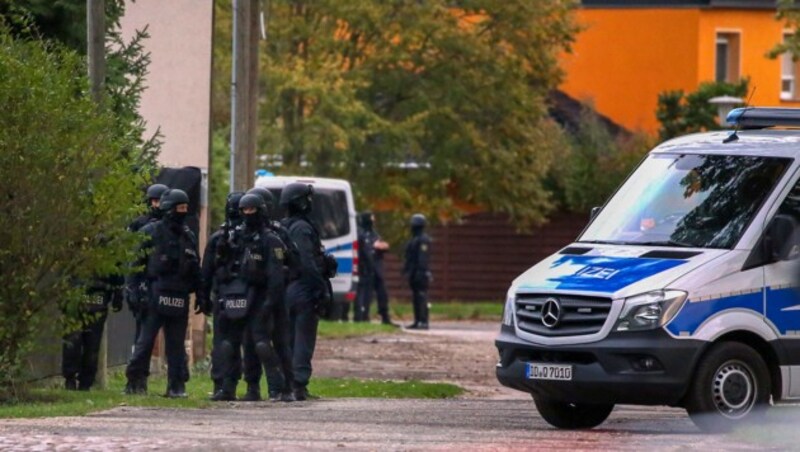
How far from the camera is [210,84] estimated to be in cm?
2416

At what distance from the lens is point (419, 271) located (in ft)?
119

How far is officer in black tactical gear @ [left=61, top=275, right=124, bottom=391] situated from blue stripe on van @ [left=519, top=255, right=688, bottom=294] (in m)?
4.63

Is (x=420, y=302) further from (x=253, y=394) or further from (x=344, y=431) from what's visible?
(x=344, y=431)

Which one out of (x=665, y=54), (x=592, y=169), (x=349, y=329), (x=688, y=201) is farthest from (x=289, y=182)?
(x=665, y=54)

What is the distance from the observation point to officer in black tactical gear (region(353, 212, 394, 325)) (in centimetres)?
3609

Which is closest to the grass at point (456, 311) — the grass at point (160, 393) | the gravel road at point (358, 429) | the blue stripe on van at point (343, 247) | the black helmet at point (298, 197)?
the blue stripe on van at point (343, 247)

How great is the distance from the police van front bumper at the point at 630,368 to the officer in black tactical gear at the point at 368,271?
21544 millimetres

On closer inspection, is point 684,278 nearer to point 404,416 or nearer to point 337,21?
point 404,416

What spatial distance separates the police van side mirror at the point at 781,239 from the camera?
47.5 ft

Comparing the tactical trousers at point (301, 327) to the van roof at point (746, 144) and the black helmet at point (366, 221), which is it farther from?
the black helmet at point (366, 221)

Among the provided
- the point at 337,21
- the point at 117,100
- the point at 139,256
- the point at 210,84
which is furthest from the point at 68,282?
the point at 337,21

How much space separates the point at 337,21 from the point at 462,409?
87.0ft

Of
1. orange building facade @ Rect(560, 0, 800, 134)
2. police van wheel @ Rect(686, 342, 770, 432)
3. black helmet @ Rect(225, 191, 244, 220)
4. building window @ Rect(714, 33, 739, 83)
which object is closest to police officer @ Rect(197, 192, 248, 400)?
black helmet @ Rect(225, 191, 244, 220)

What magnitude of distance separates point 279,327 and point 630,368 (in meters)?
4.69
